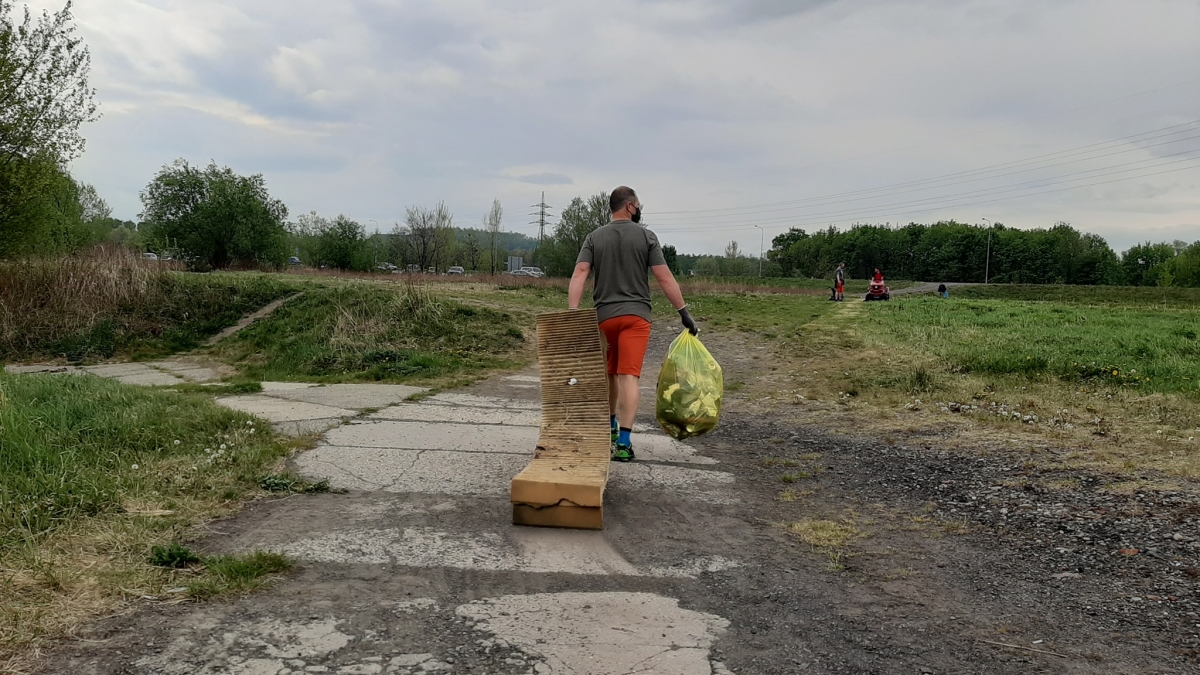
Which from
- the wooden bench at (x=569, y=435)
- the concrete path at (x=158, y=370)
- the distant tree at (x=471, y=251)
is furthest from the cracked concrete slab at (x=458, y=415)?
the distant tree at (x=471, y=251)

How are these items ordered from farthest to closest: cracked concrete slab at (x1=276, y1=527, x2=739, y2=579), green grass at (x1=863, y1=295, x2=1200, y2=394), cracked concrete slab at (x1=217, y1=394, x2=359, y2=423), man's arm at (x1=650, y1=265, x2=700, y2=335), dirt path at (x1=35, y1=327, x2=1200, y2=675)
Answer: green grass at (x1=863, y1=295, x2=1200, y2=394), cracked concrete slab at (x1=217, y1=394, x2=359, y2=423), man's arm at (x1=650, y1=265, x2=700, y2=335), cracked concrete slab at (x1=276, y1=527, x2=739, y2=579), dirt path at (x1=35, y1=327, x2=1200, y2=675)

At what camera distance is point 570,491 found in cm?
445

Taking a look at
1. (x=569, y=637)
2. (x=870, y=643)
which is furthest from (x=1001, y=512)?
(x=569, y=637)

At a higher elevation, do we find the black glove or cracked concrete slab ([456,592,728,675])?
the black glove

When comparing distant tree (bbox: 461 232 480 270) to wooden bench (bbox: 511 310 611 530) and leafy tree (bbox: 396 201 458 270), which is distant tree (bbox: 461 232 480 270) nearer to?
leafy tree (bbox: 396 201 458 270)

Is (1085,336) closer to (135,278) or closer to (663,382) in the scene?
(663,382)

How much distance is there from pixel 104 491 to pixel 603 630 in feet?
9.87

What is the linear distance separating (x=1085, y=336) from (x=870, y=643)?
11.4 m

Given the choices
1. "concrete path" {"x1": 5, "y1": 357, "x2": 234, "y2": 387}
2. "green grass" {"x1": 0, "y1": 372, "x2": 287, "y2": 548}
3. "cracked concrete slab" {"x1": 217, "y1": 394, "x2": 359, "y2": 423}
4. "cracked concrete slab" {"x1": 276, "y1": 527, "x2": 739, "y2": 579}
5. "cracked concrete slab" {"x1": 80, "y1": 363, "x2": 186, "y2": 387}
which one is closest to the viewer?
"cracked concrete slab" {"x1": 276, "y1": 527, "x2": 739, "y2": 579}

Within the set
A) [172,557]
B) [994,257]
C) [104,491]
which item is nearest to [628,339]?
[172,557]

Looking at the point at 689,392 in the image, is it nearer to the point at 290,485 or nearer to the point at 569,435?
the point at 569,435

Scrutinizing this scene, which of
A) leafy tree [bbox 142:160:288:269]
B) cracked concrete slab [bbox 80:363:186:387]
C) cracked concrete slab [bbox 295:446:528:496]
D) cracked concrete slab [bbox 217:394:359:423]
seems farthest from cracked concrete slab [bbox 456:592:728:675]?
leafy tree [bbox 142:160:288:269]

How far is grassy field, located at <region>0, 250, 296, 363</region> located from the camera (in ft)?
46.5

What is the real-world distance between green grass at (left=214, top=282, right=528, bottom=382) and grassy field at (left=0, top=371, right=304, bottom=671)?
5016 millimetres
